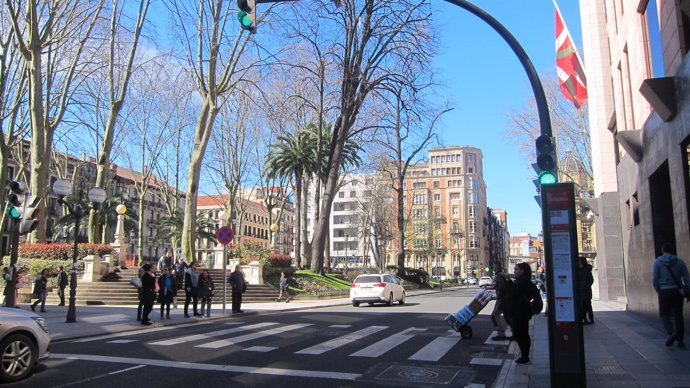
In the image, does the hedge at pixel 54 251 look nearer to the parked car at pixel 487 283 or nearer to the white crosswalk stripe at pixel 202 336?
the white crosswalk stripe at pixel 202 336

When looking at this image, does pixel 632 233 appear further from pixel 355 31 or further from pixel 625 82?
pixel 355 31

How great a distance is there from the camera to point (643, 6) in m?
14.0

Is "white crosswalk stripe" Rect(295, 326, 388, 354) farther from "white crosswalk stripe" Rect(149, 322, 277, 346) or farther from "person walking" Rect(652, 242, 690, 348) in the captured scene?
"person walking" Rect(652, 242, 690, 348)

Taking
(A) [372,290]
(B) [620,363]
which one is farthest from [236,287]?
(B) [620,363]

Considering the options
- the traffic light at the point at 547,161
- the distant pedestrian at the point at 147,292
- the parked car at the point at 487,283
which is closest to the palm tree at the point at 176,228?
the parked car at the point at 487,283

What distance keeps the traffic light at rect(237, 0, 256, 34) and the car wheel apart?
5642 mm

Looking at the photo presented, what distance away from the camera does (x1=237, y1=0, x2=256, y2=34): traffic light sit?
830 centimetres

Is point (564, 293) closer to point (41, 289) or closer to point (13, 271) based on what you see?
point (13, 271)

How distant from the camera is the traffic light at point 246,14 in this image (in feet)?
27.2

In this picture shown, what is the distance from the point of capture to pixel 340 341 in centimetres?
1112

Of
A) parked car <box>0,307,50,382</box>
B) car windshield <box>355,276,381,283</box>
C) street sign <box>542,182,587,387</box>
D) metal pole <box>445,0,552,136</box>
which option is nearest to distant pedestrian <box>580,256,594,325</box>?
metal pole <box>445,0,552,136</box>

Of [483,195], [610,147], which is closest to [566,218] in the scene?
[610,147]

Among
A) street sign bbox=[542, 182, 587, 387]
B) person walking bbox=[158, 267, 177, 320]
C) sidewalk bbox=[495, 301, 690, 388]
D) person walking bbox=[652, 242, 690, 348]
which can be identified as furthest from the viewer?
person walking bbox=[158, 267, 177, 320]

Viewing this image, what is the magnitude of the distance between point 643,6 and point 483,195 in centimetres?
13020
